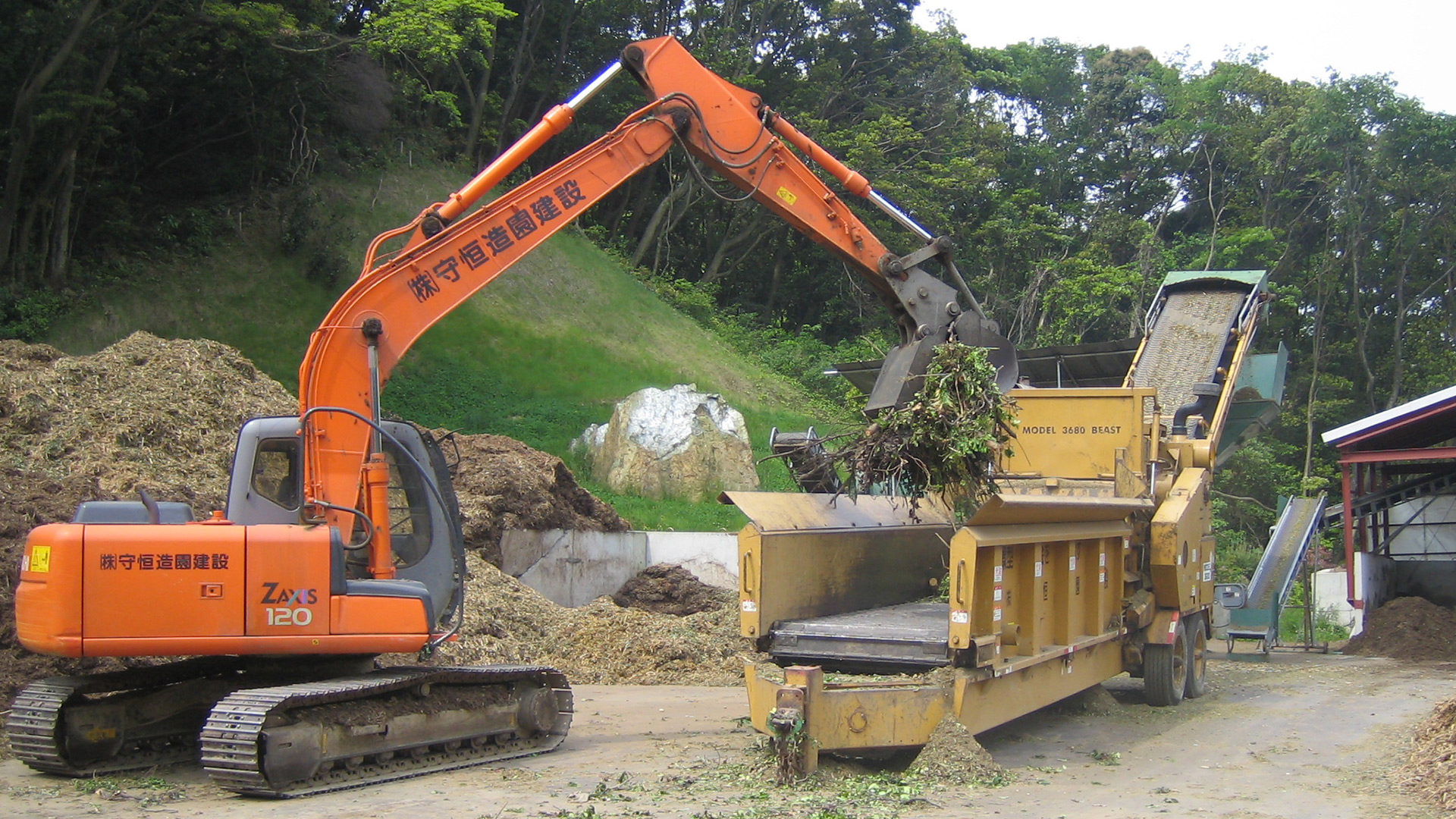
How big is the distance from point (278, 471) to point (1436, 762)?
8120 mm

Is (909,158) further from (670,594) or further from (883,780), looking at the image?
(883,780)

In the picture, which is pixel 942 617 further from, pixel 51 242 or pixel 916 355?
pixel 51 242

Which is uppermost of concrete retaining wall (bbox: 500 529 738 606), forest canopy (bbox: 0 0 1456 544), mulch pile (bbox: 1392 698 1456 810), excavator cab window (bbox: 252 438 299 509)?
forest canopy (bbox: 0 0 1456 544)

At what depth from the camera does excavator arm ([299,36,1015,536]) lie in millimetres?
8078

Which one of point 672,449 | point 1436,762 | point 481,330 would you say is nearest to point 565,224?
point 1436,762

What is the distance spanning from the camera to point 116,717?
7.91 meters

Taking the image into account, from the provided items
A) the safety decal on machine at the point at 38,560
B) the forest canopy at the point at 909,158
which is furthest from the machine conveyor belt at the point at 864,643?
the forest canopy at the point at 909,158

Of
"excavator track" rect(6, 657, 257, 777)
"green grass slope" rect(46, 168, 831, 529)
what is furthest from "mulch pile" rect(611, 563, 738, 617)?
"excavator track" rect(6, 657, 257, 777)

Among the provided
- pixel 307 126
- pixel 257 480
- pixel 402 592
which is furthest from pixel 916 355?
pixel 307 126

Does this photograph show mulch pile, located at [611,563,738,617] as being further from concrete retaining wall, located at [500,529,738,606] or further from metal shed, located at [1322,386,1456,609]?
metal shed, located at [1322,386,1456,609]

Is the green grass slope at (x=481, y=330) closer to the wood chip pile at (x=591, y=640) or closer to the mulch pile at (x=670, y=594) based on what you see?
the mulch pile at (x=670, y=594)

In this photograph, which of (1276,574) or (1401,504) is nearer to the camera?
(1276,574)

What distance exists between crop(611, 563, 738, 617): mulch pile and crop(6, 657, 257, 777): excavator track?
7.63 metres

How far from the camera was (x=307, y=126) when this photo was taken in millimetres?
30812
